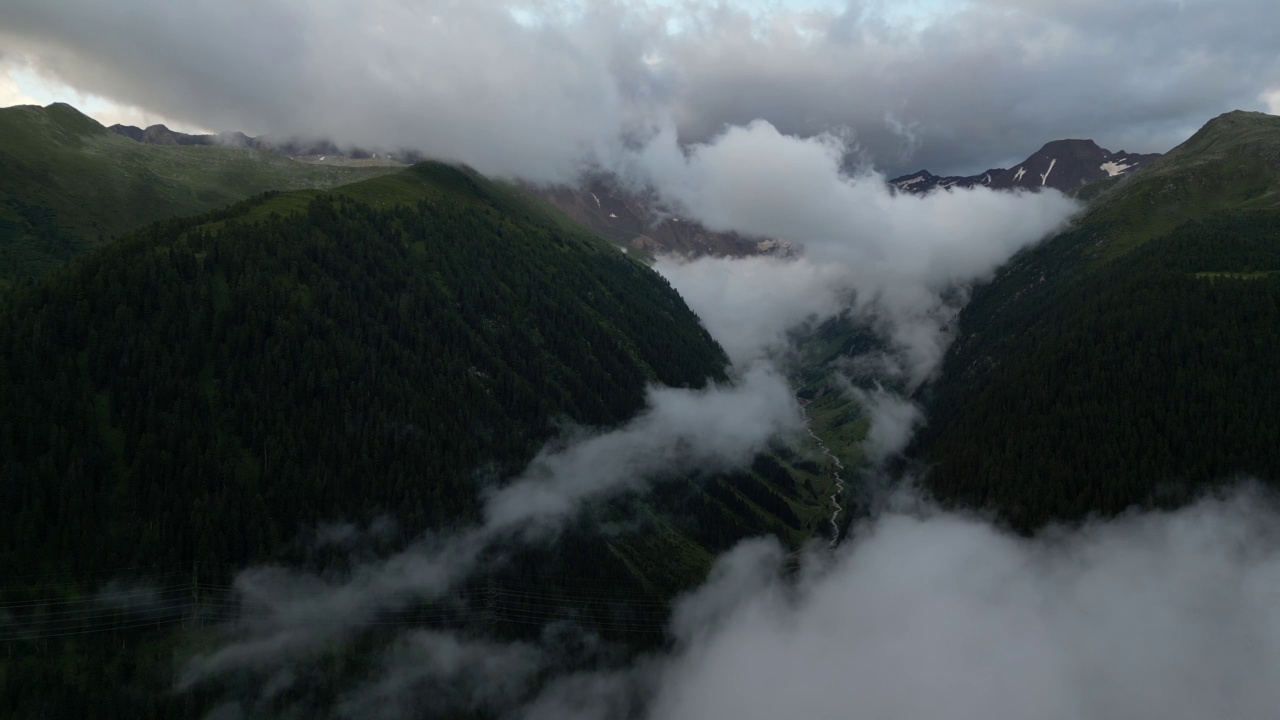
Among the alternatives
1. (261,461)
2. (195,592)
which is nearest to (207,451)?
(261,461)

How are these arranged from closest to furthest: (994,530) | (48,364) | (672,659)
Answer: (48,364), (672,659), (994,530)

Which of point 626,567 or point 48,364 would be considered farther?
point 626,567

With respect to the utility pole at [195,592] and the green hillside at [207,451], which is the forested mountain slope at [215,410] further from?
the utility pole at [195,592]

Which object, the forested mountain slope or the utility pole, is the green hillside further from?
the utility pole

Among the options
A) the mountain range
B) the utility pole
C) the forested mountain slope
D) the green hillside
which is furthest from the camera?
the utility pole

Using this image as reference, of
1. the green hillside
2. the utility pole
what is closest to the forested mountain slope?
the green hillside

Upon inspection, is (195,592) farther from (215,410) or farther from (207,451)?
(215,410)

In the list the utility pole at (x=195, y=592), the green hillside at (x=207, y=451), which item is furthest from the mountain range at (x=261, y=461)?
the green hillside at (x=207, y=451)

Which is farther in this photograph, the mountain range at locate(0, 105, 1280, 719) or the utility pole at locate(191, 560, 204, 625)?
the utility pole at locate(191, 560, 204, 625)

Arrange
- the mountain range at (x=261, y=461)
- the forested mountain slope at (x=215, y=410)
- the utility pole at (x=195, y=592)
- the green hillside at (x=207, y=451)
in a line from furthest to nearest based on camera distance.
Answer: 1. the utility pole at (x=195, y=592)
2. the forested mountain slope at (x=215, y=410)
3. the mountain range at (x=261, y=461)
4. the green hillside at (x=207, y=451)

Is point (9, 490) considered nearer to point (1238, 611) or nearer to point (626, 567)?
point (626, 567)

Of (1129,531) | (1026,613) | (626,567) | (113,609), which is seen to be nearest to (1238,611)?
(1129,531)
